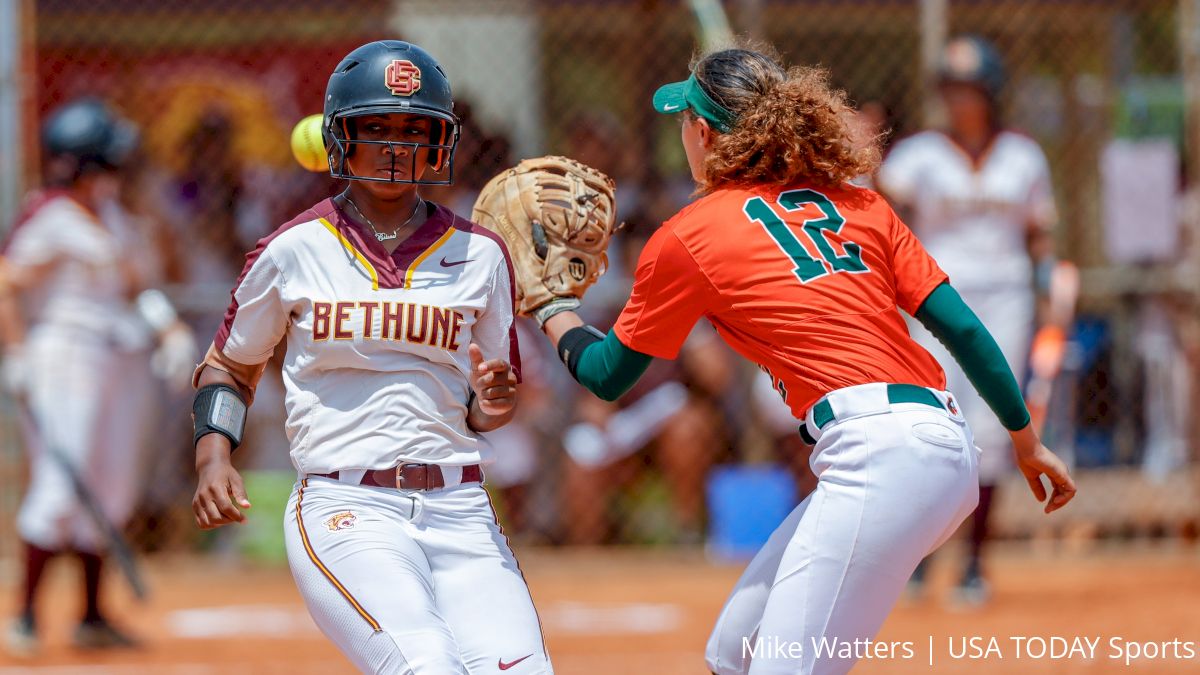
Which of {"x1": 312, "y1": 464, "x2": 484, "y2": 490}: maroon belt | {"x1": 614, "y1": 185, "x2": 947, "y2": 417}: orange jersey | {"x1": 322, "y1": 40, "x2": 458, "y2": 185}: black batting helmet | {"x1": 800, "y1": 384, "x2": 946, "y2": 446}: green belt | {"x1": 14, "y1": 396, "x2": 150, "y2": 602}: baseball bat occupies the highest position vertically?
{"x1": 322, "y1": 40, "x2": 458, "y2": 185}: black batting helmet

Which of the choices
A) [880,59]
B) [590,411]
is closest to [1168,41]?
[880,59]

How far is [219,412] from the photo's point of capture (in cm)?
345

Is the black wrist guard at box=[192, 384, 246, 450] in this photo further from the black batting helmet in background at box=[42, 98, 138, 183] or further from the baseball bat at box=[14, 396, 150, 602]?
the black batting helmet in background at box=[42, 98, 138, 183]

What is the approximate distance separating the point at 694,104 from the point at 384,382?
0.97 meters

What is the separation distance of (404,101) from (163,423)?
638cm

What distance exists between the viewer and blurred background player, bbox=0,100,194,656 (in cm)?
695

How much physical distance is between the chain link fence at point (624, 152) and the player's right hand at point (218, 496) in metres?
4.88

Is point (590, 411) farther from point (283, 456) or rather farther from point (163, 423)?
point (163, 423)

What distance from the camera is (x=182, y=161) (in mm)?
9680

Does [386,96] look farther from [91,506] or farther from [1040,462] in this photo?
[91,506]

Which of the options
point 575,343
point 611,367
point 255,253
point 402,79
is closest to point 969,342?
point 611,367

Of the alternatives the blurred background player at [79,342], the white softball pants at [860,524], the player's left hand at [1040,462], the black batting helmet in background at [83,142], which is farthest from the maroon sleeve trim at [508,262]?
the black batting helmet in background at [83,142]

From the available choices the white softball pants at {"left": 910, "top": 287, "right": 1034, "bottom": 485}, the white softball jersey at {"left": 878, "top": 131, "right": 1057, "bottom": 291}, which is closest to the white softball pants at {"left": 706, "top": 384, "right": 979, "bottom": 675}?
the white softball pants at {"left": 910, "top": 287, "right": 1034, "bottom": 485}

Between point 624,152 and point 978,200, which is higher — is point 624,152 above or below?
above
